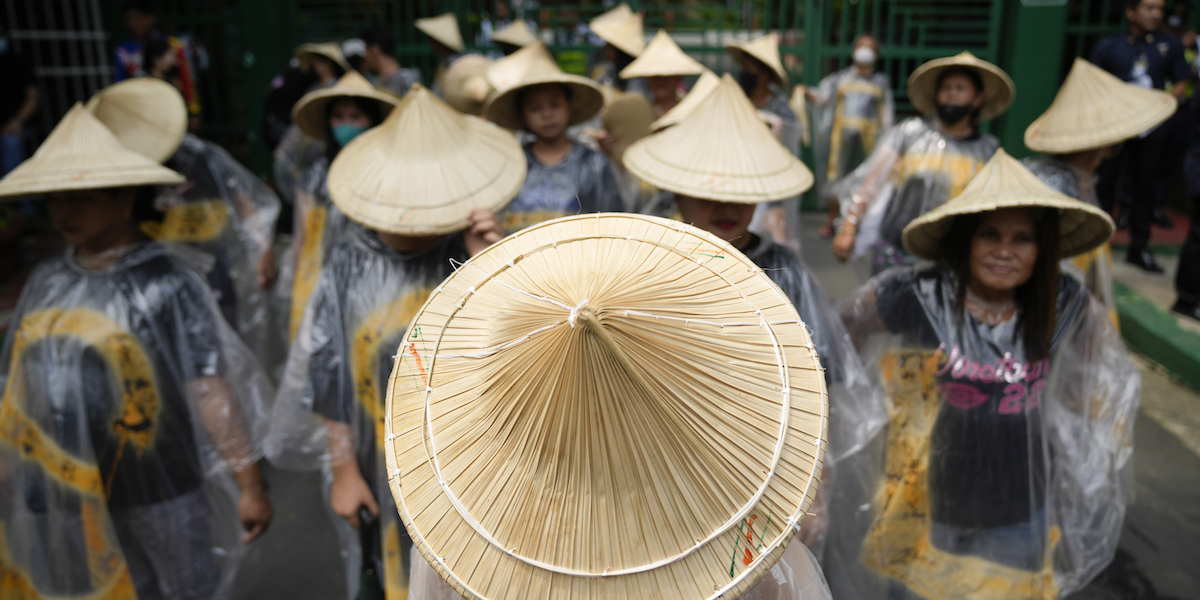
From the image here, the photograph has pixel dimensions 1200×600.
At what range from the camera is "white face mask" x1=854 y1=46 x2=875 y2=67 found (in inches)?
271

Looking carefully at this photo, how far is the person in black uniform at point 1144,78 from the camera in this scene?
17.7ft

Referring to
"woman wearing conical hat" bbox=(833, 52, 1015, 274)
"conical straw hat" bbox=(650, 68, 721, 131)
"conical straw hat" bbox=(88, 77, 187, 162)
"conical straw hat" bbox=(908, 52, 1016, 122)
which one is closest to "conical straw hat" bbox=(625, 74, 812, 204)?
"conical straw hat" bbox=(650, 68, 721, 131)

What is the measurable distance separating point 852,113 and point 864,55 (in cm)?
49

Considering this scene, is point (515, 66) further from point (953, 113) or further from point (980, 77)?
point (980, 77)

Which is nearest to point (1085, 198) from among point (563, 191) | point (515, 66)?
point (563, 191)

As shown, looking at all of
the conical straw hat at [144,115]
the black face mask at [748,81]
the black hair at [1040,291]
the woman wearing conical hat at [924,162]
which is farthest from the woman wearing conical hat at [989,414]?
the black face mask at [748,81]

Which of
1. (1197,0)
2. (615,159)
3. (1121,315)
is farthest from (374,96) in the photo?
(1197,0)

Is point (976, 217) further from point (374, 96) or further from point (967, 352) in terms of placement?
point (374, 96)

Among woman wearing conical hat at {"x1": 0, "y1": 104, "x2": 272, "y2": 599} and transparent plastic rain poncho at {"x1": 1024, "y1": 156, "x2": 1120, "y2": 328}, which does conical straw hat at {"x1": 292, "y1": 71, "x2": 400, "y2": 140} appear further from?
transparent plastic rain poncho at {"x1": 1024, "y1": 156, "x2": 1120, "y2": 328}

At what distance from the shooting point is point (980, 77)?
13.1ft

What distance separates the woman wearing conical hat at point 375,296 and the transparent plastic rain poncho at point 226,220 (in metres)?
1.43

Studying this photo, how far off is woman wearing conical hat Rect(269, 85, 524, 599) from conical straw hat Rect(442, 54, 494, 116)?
2.15 m

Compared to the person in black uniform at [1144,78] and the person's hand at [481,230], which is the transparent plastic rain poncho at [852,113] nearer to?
the person in black uniform at [1144,78]

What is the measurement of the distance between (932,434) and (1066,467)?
0.45 meters
